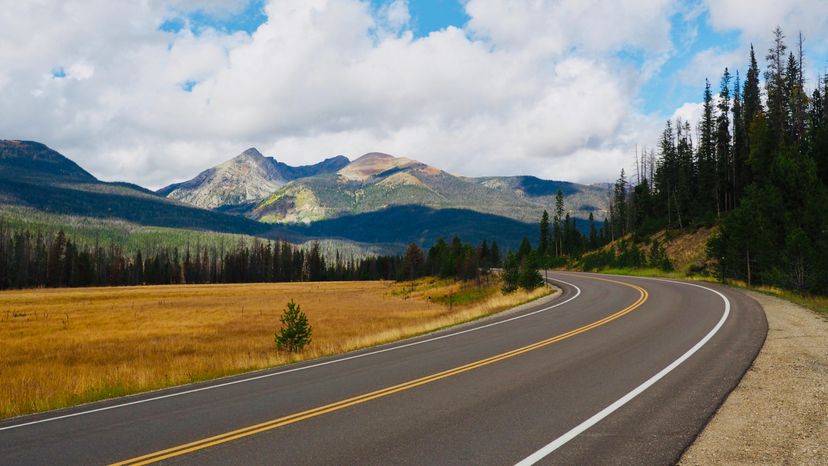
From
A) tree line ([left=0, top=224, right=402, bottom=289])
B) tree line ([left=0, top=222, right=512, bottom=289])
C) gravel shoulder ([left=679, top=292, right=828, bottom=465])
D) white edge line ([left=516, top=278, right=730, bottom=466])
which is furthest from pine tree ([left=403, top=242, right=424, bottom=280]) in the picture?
gravel shoulder ([left=679, top=292, right=828, bottom=465])

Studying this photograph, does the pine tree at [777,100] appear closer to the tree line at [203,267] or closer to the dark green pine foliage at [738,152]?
the dark green pine foliage at [738,152]

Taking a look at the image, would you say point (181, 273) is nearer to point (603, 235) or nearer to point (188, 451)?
point (603, 235)

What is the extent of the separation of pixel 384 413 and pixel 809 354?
33.8 ft

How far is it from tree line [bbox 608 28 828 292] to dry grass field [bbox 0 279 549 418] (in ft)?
48.2

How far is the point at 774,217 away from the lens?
3297 centimetres

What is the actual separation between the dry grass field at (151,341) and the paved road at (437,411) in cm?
276

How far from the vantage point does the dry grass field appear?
13055mm

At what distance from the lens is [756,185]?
52.6m

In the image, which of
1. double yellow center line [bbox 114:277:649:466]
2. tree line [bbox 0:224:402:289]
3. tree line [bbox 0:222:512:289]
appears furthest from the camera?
tree line [bbox 0:224:402:289]

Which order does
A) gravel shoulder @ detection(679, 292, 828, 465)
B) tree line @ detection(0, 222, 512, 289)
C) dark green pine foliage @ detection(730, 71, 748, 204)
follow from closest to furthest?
gravel shoulder @ detection(679, 292, 828, 465) < dark green pine foliage @ detection(730, 71, 748, 204) < tree line @ detection(0, 222, 512, 289)

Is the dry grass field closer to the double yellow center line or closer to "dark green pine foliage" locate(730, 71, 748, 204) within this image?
the double yellow center line

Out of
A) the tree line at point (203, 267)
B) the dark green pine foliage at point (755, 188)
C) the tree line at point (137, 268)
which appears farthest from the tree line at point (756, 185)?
the tree line at point (137, 268)

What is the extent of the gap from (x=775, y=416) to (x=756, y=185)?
182 ft

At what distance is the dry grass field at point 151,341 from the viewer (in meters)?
13.1
